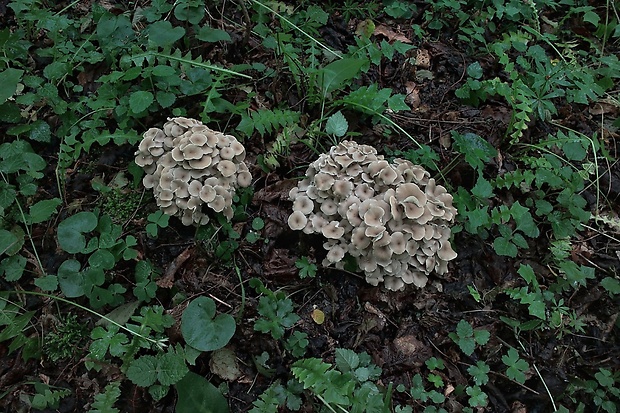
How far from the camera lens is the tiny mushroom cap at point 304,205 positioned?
339 centimetres

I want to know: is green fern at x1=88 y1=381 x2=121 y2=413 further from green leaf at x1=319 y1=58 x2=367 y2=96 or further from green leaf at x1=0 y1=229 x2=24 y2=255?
green leaf at x1=319 y1=58 x2=367 y2=96

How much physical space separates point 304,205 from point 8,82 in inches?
92.0

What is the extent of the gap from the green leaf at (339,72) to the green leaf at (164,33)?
114cm

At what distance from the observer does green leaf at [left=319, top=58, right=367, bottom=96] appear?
12.5 ft

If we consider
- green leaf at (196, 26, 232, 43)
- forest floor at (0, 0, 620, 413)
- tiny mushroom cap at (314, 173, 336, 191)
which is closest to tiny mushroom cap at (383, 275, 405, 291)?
forest floor at (0, 0, 620, 413)

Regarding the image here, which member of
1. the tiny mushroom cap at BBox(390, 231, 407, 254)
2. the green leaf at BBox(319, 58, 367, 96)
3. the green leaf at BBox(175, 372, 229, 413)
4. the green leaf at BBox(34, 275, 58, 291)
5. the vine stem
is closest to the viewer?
the green leaf at BBox(175, 372, 229, 413)

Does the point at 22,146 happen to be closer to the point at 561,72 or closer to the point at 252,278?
the point at 252,278

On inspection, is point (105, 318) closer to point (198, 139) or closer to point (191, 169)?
point (191, 169)

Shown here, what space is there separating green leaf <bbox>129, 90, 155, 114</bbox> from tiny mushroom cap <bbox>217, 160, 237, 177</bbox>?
0.75 metres

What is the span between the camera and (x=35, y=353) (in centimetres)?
302

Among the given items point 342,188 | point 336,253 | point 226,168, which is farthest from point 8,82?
point 336,253

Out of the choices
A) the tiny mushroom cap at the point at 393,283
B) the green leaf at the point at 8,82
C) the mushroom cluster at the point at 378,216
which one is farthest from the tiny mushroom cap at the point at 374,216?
the green leaf at the point at 8,82

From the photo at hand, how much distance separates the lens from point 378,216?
124 inches

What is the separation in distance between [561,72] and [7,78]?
15.2 ft
